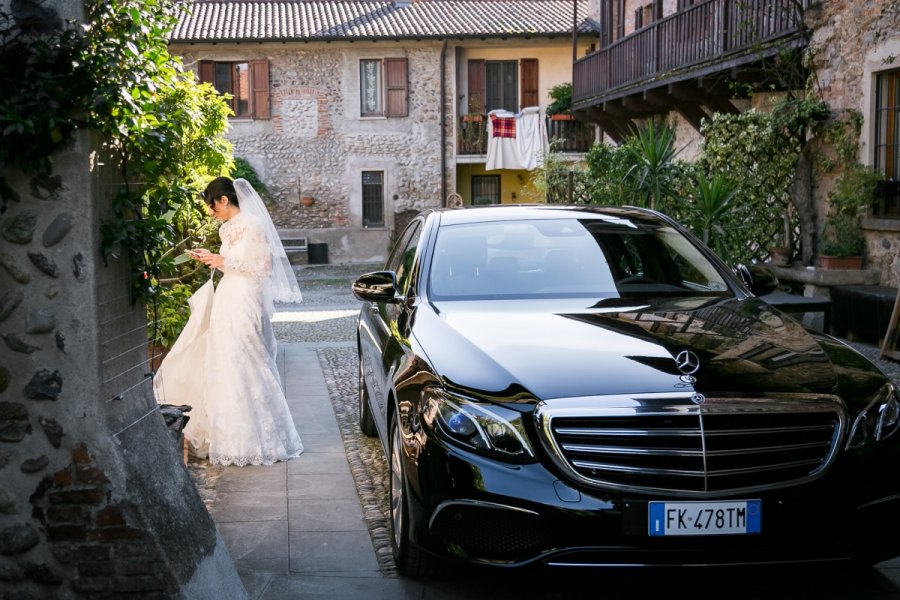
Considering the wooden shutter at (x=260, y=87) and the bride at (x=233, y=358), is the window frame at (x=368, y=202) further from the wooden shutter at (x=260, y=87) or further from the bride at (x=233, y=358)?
the bride at (x=233, y=358)

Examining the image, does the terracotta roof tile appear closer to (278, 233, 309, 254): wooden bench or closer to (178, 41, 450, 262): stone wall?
(178, 41, 450, 262): stone wall

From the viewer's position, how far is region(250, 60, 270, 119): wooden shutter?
30781mm

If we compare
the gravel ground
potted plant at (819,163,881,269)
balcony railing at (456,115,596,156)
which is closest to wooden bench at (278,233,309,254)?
balcony railing at (456,115,596,156)

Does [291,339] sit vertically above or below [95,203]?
below

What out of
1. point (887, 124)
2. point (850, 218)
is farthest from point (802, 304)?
point (887, 124)

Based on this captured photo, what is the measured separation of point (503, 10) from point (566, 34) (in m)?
3.14

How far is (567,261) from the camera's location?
5.35 meters

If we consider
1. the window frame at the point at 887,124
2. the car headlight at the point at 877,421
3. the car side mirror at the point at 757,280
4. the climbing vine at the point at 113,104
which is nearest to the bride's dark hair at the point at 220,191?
the climbing vine at the point at 113,104

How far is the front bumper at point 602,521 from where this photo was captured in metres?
3.59

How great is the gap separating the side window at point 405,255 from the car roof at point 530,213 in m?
0.20

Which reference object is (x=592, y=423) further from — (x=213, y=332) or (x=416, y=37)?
(x=416, y=37)

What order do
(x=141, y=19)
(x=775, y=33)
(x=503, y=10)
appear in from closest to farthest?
(x=141, y=19), (x=775, y=33), (x=503, y=10)

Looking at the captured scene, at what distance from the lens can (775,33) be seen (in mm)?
14695

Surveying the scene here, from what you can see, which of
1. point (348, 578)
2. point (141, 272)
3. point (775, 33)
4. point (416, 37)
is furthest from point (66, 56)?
point (416, 37)
